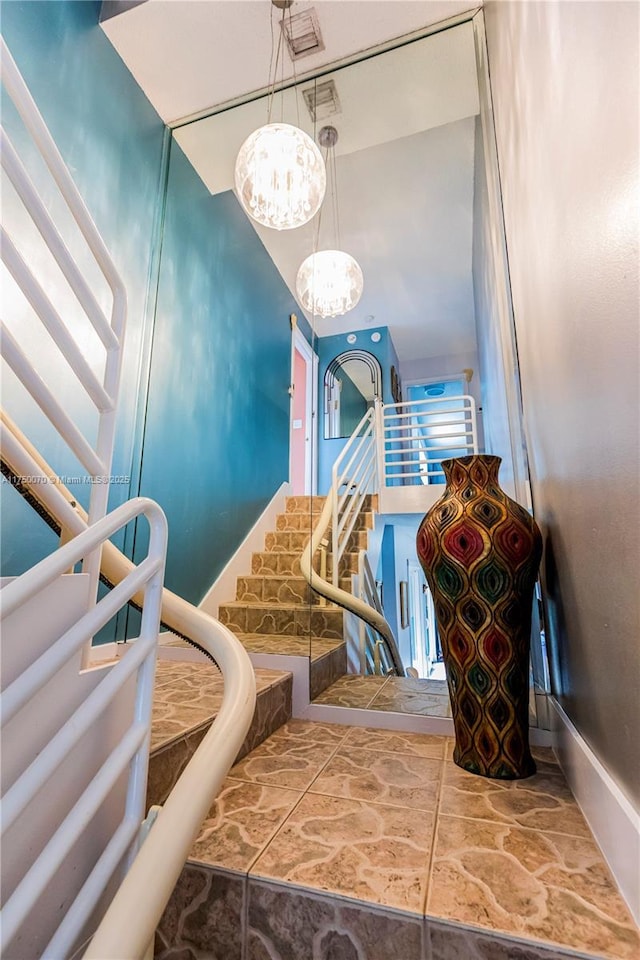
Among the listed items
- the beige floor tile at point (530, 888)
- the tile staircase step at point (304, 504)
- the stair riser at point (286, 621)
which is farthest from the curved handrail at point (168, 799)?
the tile staircase step at point (304, 504)

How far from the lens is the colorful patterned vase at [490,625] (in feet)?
3.88

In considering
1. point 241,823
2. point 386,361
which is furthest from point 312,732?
point 386,361

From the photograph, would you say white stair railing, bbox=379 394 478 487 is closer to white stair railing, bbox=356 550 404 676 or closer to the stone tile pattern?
white stair railing, bbox=356 550 404 676

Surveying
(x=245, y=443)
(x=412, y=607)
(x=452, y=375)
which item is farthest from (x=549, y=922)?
(x=245, y=443)

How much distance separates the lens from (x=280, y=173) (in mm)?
2107

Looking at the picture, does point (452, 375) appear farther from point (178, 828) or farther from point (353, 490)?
point (178, 828)

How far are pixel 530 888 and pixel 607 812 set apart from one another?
211 millimetres

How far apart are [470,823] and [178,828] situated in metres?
0.70

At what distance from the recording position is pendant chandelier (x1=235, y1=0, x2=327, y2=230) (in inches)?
80.9

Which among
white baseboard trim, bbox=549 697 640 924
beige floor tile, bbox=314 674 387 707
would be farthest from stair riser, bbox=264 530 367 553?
white baseboard trim, bbox=549 697 640 924

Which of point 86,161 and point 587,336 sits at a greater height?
point 86,161

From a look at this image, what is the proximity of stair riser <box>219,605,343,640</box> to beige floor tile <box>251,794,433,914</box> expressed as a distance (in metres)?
1.12

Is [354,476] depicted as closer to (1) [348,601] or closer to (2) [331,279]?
(1) [348,601]

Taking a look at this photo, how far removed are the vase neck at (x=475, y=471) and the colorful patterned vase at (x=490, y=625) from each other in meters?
0.08
